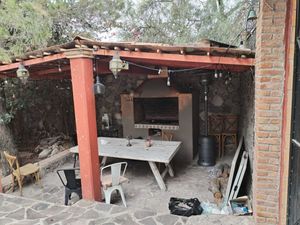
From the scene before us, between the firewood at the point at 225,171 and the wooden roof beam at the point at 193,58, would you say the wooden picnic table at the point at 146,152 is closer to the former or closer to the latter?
the firewood at the point at 225,171

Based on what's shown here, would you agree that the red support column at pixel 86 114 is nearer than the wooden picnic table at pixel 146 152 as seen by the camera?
Yes

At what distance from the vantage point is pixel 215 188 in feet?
14.9

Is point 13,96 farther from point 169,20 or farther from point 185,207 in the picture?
point 169,20

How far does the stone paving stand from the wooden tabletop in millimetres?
1421

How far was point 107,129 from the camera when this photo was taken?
7.83 meters

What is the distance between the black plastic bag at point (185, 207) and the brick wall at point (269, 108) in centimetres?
135

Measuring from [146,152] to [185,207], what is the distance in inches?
62.0

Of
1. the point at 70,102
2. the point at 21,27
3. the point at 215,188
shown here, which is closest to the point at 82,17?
the point at 21,27

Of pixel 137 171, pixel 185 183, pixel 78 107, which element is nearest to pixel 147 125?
pixel 137 171

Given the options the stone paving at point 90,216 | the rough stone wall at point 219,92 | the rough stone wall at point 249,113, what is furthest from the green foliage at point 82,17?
the rough stone wall at point 249,113

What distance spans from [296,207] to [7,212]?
3776 millimetres

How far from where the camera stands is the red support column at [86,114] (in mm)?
3385

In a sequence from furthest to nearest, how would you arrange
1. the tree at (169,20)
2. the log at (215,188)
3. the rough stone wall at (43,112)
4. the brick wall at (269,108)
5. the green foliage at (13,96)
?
the tree at (169,20)
the rough stone wall at (43,112)
the green foliage at (13,96)
the log at (215,188)
the brick wall at (269,108)

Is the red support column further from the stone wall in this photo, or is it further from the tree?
the tree
